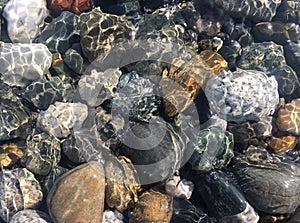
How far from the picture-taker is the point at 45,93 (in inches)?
236

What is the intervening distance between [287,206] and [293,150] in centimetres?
124

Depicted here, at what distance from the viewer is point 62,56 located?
247 inches

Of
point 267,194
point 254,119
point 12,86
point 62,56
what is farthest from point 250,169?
point 12,86

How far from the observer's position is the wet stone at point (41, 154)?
557cm

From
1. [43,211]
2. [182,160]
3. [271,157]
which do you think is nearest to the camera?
[43,211]

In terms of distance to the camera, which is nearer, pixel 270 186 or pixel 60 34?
pixel 270 186

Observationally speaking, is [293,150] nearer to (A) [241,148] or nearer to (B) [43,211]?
(A) [241,148]

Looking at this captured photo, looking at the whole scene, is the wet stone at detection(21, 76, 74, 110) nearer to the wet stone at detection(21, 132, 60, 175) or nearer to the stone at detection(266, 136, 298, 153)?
the wet stone at detection(21, 132, 60, 175)

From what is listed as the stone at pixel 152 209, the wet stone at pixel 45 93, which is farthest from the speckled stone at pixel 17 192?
the stone at pixel 152 209

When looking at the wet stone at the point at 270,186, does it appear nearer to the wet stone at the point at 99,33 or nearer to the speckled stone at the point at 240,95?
the speckled stone at the point at 240,95

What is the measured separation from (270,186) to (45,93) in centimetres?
363

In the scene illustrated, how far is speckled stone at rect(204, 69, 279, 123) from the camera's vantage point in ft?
19.9

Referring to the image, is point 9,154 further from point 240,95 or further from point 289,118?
point 289,118

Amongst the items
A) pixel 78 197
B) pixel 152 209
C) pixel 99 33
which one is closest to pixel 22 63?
pixel 99 33
